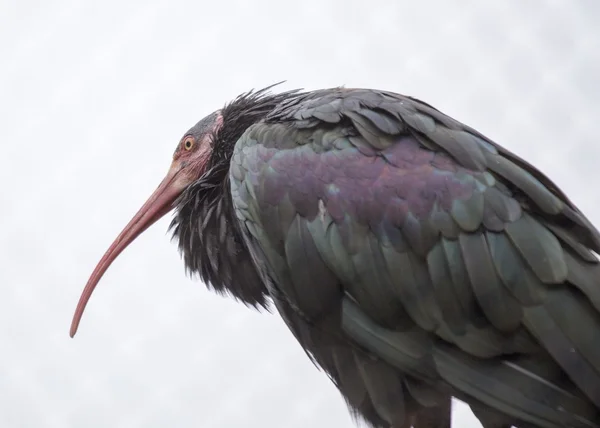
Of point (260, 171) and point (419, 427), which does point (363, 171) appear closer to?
point (260, 171)

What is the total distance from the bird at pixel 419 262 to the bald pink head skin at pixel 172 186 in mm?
852

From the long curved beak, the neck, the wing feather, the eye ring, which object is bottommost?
the wing feather

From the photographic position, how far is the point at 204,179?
14.0 ft

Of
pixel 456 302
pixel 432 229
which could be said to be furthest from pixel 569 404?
pixel 432 229

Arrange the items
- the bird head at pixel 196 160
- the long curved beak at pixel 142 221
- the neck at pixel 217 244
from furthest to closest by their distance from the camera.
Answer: the long curved beak at pixel 142 221 → the bird head at pixel 196 160 → the neck at pixel 217 244

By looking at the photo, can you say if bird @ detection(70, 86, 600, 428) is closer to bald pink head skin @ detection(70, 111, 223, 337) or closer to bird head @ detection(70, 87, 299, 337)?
bird head @ detection(70, 87, 299, 337)

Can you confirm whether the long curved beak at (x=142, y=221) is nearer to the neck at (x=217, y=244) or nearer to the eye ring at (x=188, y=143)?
the eye ring at (x=188, y=143)

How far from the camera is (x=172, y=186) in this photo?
472 cm

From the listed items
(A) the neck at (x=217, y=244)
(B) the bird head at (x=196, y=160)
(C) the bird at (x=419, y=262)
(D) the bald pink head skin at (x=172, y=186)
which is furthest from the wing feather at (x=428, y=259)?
(D) the bald pink head skin at (x=172, y=186)

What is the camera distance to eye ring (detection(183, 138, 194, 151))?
187 inches

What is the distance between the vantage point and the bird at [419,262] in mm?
3229

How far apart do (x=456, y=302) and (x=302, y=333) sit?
0.64 m

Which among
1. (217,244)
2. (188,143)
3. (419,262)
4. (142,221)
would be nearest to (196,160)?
(188,143)

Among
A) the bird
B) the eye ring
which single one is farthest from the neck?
the eye ring
